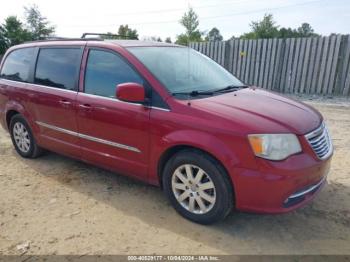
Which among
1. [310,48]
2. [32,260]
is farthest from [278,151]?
[310,48]

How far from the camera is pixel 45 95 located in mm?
4605

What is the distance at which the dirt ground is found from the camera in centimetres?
308

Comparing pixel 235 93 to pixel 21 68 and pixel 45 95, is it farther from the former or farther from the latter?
pixel 21 68

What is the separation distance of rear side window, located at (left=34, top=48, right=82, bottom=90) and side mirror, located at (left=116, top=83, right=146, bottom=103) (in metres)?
1.06

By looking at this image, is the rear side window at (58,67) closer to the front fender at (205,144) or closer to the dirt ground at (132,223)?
the dirt ground at (132,223)

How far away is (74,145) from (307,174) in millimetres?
2864

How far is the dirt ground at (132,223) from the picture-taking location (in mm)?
3078

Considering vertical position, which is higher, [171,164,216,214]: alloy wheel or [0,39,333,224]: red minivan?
[0,39,333,224]: red minivan

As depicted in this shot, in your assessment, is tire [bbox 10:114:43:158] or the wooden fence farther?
the wooden fence

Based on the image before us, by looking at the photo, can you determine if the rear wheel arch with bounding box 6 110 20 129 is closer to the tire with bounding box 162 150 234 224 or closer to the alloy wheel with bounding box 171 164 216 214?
the tire with bounding box 162 150 234 224

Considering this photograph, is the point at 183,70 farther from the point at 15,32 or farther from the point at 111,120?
the point at 15,32

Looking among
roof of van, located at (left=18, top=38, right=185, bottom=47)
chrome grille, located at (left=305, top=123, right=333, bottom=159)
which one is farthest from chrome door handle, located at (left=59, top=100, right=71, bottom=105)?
chrome grille, located at (left=305, top=123, right=333, bottom=159)

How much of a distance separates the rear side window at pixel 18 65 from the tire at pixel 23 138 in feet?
2.03

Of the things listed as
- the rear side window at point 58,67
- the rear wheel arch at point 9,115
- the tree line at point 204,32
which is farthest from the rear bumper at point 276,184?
the tree line at point 204,32
